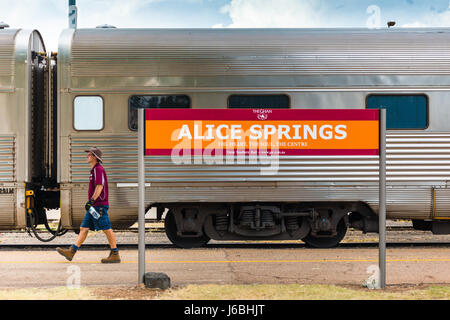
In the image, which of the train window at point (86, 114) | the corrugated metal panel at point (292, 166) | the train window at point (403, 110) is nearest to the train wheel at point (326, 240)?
the corrugated metal panel at point (292, 166)

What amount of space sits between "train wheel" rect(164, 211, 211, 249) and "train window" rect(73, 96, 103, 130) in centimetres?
199

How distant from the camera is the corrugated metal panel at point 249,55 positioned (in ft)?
29.6

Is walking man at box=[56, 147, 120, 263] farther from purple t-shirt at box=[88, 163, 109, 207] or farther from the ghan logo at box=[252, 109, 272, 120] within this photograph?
the ghan logo at box=[252, 109, 272, 120]

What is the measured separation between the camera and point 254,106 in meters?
9.02

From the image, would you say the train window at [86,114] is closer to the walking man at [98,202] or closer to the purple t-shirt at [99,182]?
the walking man at [98,202]

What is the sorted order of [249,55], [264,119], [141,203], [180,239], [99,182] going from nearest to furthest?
[141,203]
[264,119]
[99,182]
[249,55]
[180,239]

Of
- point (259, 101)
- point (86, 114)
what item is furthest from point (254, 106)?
point (86, 114)

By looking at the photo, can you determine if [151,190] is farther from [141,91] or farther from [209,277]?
[209,277]

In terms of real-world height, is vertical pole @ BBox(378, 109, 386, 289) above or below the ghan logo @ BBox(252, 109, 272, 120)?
below

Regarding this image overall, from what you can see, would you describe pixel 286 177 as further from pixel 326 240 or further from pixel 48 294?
pixel 48 294

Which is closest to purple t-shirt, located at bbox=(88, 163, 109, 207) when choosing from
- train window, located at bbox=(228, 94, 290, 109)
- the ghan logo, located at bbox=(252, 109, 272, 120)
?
train window, located at bbox=(228, 94, 290, 109)

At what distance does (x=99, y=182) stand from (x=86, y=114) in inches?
56.8

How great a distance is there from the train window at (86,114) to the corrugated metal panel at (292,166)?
20 centimetres

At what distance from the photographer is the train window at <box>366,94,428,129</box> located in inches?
355
